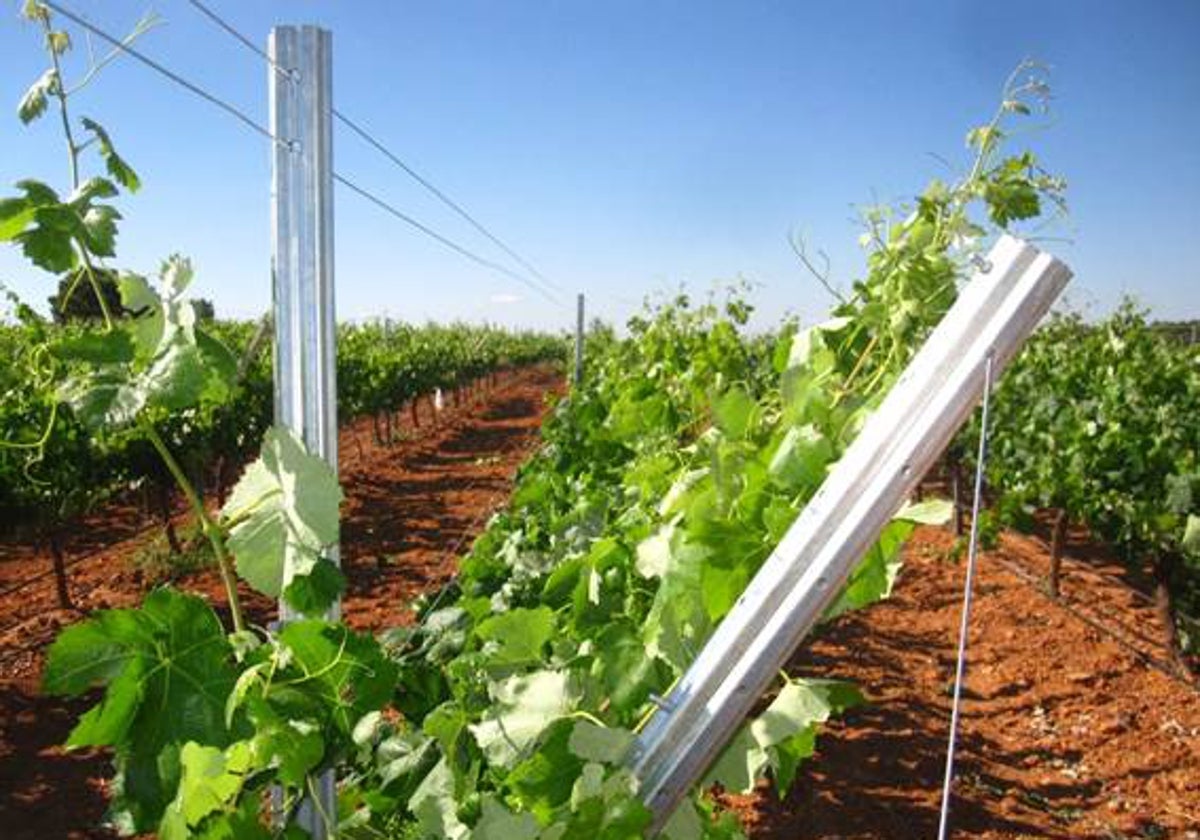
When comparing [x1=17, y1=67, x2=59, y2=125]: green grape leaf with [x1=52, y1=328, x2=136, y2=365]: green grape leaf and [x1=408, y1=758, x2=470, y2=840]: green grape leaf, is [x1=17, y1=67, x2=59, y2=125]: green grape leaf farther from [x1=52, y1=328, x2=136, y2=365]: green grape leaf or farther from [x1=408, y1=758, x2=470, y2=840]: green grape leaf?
[x1=408, y1=758, x2=470, y2=840]: green grape leaf

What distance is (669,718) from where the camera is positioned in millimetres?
1114

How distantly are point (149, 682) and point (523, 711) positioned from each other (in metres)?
0.53

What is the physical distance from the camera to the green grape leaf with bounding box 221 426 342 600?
117 cm

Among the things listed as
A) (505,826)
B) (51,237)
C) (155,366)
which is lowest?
(505,826)

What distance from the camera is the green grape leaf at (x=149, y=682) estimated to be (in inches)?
43.5

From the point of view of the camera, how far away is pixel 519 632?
1.51 m

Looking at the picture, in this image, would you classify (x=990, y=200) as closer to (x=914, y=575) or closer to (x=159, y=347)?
(x=159, y=347)

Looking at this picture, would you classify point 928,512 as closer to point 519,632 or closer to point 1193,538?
point 519,632

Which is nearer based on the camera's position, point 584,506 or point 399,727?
point 399,727

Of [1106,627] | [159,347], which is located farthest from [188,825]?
[1106,627]

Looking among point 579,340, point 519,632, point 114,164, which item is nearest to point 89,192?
point 114,164

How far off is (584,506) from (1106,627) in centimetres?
450

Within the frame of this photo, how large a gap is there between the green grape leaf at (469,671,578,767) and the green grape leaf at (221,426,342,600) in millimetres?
361

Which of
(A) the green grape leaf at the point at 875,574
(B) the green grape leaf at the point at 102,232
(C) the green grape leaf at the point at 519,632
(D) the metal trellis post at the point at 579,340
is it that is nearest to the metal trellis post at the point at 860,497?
(A) the green grape leaf at the point at 875,574
